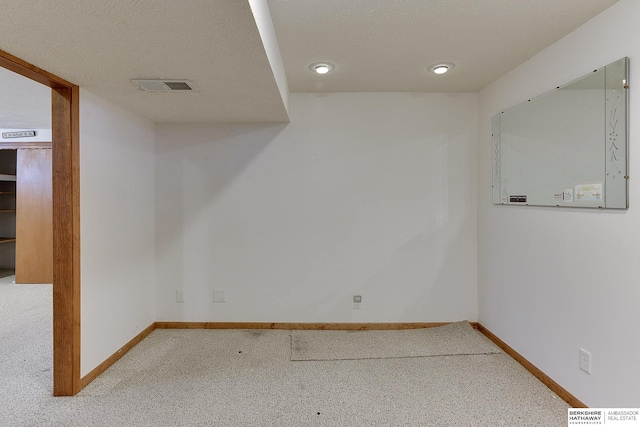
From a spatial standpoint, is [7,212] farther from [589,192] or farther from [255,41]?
[589,192]

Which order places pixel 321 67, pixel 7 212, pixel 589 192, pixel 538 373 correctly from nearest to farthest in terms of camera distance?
pixel 589 192, pixel 538 373, pixel 321 67, pixel 7 212

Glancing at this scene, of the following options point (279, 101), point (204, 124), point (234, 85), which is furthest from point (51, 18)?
point (204, 124)

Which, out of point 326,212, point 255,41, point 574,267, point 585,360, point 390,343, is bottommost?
point 390,343

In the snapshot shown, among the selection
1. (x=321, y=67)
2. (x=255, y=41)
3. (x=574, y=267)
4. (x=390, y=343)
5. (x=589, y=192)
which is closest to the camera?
(x=255, y=41)

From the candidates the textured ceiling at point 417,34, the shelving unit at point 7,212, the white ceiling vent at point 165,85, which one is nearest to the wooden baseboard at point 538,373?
the textured ceiling at point 417,34

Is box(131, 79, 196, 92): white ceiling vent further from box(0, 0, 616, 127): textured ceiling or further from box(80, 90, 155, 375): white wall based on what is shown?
box(80, 90, 155, 375): white wall

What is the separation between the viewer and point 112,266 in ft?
7.99

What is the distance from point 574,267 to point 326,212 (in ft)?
6.34

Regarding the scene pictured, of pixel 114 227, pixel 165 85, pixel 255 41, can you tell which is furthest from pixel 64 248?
pixel 255 41

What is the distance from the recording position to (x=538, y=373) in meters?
2.19

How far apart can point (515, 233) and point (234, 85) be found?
241 cm

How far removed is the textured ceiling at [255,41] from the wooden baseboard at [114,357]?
2.01 metres

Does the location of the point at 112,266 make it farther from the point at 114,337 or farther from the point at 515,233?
the point at 515,233

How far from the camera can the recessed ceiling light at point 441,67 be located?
7.78 ft
